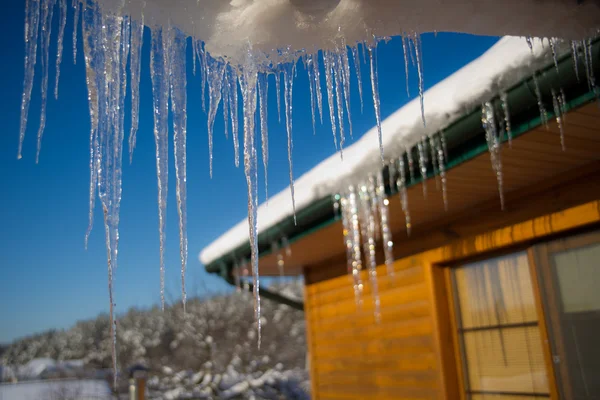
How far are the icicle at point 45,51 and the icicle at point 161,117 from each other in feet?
0.92


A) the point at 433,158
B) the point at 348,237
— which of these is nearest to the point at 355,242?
the point at 348,237

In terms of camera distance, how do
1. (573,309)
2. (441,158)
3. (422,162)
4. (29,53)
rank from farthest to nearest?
(573,309) → (422,162) → (441,158) → (29,53)

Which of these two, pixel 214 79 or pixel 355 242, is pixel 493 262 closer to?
pixel 355 242

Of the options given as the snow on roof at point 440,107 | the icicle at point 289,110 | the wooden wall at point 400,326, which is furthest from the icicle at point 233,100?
the wooden wall at point 400,326

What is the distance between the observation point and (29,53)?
156 centimetres

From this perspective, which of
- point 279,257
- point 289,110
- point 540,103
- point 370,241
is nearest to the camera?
point 289,110

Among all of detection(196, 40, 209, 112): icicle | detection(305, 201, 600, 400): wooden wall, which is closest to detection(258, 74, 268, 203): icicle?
detection(196, 40, 209, 112): icicle

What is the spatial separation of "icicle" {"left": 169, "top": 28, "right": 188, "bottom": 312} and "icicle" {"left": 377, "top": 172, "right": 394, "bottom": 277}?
1509 millimetres

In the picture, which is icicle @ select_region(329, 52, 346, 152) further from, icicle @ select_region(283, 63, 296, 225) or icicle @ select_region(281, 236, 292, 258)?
icicle @ select_region(281, 236, 292, 258)

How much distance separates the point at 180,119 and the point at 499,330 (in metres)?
2.86

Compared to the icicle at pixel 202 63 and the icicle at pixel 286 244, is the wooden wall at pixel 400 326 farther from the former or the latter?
the icicle at pixel 202 63

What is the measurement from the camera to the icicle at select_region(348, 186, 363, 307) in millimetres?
3638

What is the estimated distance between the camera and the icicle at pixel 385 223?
334 cm

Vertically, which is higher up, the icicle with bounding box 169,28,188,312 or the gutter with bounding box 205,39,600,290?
the gutter with bounding box 205,39,600,290
